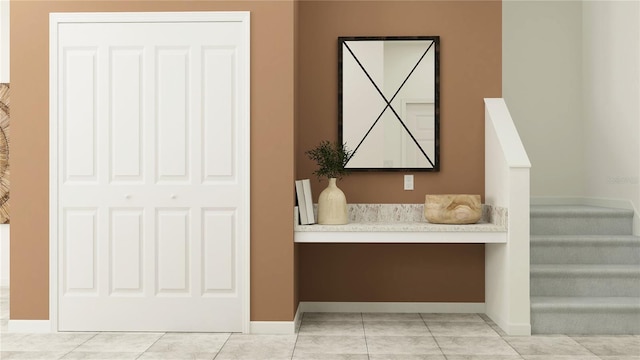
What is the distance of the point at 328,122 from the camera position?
479 centimetres

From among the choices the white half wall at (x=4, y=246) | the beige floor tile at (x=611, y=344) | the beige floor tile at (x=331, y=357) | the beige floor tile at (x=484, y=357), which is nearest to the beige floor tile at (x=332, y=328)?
the beige floor tile at (x=331, y=357)

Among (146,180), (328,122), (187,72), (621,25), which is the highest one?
(621,25)

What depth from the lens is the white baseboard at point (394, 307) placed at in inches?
188

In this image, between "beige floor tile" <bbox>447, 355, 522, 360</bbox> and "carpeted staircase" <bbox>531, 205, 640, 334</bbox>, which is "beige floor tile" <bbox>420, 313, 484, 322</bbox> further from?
"beige floor tile" <bbox>447, 355, 522, 360</bbox>

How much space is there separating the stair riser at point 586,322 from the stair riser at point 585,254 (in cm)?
61

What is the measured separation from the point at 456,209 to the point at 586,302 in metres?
1.11

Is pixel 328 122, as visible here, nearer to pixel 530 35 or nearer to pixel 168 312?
pixel 168 312

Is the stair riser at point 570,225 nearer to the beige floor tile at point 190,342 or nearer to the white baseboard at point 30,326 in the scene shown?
the beige floor tile at point 190,342

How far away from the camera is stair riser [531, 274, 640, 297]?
4.31 m

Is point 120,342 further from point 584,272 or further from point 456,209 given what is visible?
point 584,272

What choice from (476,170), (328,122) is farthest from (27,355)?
(476,170)

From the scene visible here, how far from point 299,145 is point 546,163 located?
2708 millimetres

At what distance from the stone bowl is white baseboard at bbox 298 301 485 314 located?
836 millimetres

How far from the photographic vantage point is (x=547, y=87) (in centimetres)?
583
